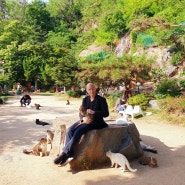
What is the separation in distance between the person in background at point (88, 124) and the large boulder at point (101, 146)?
138 mm

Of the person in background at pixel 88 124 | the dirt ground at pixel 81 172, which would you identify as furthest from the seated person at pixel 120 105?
the person in background at pixel 88 124

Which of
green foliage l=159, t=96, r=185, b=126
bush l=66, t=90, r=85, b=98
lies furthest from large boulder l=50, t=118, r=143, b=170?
bush l=66, t=90, r=85, b=98

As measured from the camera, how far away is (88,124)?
5.94 meters

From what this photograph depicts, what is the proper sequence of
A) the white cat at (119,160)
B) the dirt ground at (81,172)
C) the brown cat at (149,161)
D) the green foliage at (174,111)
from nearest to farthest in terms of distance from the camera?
the dirt ground at (81,172) < the white cat at (119,160) < the brown cat at (149,161) < the green foliage at (174,111)

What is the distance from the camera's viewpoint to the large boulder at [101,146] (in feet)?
19.4

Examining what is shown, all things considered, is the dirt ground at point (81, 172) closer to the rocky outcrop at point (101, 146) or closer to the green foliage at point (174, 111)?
the rocky outcrop at point (101, 146)

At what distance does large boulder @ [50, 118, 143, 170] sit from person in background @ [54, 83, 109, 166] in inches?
5.4

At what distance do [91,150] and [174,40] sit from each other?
14.9m

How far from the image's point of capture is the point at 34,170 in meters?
5.87

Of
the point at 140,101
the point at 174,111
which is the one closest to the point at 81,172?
the point at 174,111

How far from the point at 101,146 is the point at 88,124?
24.0 inches

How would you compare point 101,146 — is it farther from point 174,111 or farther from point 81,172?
point 174,111

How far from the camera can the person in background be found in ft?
19.1

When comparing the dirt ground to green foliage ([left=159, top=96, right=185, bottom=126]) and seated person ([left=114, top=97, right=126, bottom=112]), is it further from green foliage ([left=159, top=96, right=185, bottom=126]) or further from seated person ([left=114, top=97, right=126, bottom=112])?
seated person ([left=114, top=97, right=126, bottom=112])
